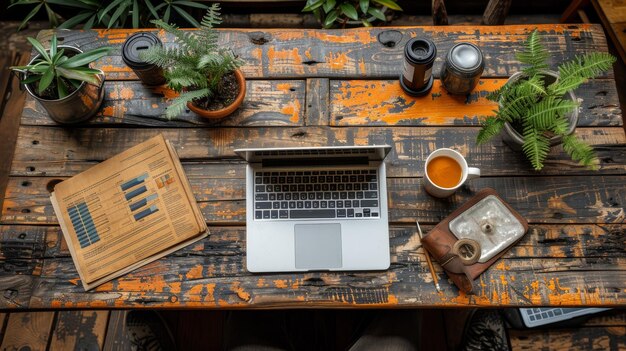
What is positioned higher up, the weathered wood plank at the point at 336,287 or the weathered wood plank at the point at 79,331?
the weathered wood plank at the point at 336,287

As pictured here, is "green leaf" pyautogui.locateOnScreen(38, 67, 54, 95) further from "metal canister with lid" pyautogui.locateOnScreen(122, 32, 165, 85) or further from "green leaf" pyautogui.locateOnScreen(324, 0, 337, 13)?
"green leaf" pyautogui.locateOnScreen(324, 0, 337, 13)

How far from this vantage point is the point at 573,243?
4.27 ft

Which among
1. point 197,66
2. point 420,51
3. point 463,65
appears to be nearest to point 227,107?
point 197,66

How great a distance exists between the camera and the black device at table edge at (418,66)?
128 centimetres

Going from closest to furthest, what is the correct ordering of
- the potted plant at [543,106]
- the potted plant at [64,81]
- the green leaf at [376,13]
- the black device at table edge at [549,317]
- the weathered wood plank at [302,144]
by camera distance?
the potted plant at [543,106] < the potted plant at [64,81] < the weathered wood plank at [302,144] < the black device at table edge at [549,317] < the green leaf at [376,13]

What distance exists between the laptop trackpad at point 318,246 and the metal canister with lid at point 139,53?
653 mm

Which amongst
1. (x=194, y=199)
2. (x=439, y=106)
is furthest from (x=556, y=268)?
(x=194, y=199)

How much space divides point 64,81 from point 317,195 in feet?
2.66

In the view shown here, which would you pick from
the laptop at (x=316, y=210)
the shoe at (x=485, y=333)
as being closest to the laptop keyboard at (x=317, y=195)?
the laptop at (x=316, y=210)

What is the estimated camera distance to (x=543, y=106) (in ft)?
3.82

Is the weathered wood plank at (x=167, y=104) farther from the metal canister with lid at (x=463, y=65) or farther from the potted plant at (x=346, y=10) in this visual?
the potted plant at (x=346, y=10)

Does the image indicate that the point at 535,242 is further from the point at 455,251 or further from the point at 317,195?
the point at 317,195

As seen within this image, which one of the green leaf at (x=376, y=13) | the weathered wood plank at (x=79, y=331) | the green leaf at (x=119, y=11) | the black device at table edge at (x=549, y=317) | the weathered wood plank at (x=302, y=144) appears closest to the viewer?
the weathered wood plank at (x=302, y=144)

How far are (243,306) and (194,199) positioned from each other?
35cm
